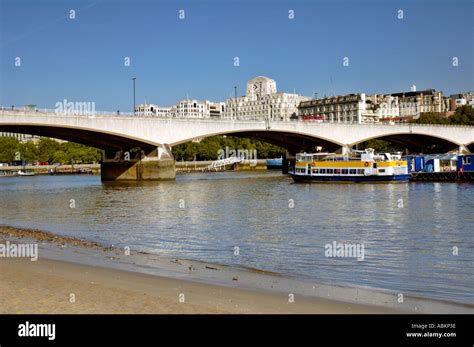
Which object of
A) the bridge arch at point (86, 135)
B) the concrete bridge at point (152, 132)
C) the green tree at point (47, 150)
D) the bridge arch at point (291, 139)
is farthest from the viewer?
the green tree at point (47, 150)

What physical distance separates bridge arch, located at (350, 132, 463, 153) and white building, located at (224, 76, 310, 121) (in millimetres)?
72323

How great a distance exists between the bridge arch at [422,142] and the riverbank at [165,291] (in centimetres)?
6454

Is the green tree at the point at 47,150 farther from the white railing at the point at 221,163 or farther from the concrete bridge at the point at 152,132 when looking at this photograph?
the concrete bridge at the point at 152,132

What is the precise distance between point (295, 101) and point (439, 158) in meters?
123

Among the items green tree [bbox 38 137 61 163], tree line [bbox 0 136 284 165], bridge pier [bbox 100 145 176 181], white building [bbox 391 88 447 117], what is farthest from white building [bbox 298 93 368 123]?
bridge pier [bbox 100 145 176 181]

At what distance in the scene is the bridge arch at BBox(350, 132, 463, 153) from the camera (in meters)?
78.1

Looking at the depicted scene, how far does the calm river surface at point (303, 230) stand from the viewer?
11195 millimetres

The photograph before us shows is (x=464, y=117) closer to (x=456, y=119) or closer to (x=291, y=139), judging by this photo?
(x=456, y=119)

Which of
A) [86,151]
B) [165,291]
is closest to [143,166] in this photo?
[165,291]

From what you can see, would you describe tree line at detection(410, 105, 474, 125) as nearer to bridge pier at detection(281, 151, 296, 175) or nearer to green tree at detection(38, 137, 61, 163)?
bridge pier at detection(281, 151, 296, 175)

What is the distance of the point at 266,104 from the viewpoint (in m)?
174

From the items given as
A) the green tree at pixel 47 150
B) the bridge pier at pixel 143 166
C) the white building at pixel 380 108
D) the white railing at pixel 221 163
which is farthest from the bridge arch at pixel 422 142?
the green tree at pixel 47 150
